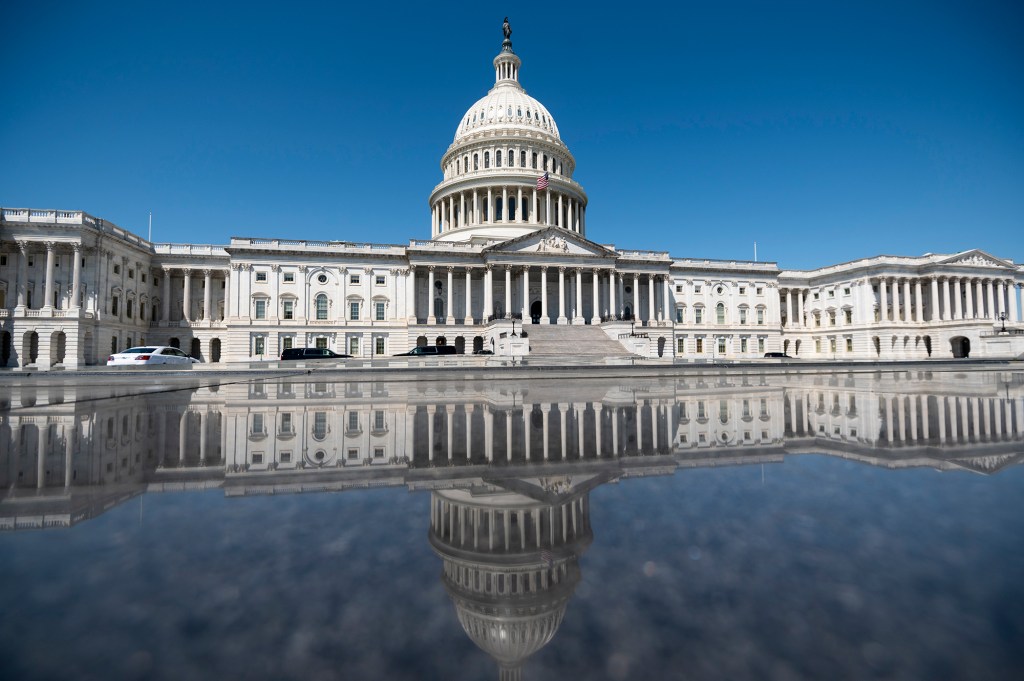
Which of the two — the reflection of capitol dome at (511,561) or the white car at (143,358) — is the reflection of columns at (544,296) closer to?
the white car at (143,358)

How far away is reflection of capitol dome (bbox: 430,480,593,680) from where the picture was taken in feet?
5.90

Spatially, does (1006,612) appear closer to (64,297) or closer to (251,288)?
(251,288)

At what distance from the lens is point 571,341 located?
44250 millimetres

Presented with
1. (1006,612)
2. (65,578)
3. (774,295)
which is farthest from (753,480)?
(774,295)

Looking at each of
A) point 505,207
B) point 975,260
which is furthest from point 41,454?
point 975,260

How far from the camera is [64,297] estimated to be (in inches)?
1766

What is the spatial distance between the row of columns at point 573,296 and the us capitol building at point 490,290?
25cm

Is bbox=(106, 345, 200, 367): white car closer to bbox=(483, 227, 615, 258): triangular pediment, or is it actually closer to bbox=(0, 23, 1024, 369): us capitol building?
bbox=(0, 23, 1024, 369): us capitol building

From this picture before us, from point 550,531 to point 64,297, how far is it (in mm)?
59997

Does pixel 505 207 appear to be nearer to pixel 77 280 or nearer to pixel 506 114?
pixel 506 114

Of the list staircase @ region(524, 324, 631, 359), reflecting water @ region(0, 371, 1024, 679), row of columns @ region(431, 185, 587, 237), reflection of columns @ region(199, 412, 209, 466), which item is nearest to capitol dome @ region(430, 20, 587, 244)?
row of columns @ region(431, 185, 587, 237)

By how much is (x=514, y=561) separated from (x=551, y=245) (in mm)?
53557

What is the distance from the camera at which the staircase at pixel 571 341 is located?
1606 inches

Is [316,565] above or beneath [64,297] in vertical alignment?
beneath
